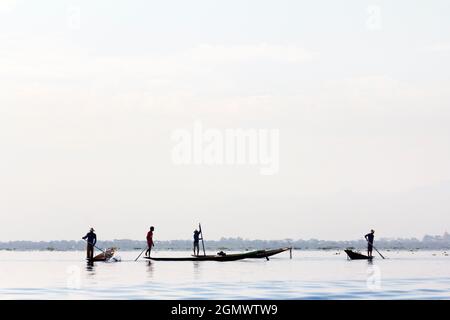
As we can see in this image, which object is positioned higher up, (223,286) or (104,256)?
(104,256)

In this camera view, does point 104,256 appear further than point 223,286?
Yes

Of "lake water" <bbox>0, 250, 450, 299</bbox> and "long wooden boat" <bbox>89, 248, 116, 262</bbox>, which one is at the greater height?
"long wooden boat" <bbox>89, 248, 116, 262</bbox>

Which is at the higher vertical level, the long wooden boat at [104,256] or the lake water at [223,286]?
the long wooden boat at [104,256]

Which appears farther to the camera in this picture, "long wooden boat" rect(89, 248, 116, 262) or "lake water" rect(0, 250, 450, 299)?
"long wooden boat" rect(89, 248, 116, 262)

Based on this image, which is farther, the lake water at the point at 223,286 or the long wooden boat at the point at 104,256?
the long wooden boat at the point at 104,256

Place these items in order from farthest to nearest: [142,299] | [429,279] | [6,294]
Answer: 1. [429,279]
2. [6,294]
3. [142,299]
